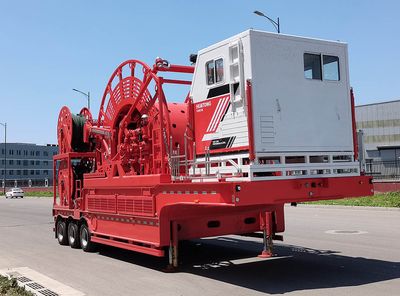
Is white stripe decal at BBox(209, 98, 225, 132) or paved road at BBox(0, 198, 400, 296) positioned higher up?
white stripe decal at BBox(209, 98, 225, 132)

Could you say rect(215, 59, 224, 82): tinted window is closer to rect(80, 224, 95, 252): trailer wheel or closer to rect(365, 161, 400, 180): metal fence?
rect(80, 224, 95, 252): trailer wheel

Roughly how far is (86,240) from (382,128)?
67.6m

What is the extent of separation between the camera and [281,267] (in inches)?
360

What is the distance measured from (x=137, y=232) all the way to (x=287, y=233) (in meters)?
6.32

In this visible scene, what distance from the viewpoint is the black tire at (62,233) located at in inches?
531

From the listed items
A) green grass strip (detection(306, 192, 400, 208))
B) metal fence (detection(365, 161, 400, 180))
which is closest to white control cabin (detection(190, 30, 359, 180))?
green grass strip (detection(306, 192, 400, 208))

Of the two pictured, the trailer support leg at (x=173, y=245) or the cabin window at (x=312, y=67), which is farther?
the trailer support leg at (x=173, y=245)

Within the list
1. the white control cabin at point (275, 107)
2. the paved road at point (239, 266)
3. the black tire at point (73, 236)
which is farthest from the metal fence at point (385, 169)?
the white control cabin at point (275, 107)

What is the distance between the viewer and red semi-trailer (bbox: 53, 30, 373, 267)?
24.2 feet

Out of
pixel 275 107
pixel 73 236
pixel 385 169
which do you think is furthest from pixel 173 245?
pixel 385 169

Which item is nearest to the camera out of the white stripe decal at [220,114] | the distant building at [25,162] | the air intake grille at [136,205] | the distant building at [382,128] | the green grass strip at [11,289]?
the green grass strip at [11,289]

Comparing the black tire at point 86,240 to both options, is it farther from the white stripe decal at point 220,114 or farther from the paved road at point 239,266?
the white stripe decal at point 220,114

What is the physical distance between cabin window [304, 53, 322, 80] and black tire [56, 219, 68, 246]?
8.46 metres

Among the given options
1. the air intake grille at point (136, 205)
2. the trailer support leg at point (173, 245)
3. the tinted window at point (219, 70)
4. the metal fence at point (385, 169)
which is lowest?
the trailer support leg at point (173, 245)
